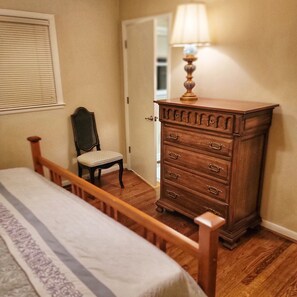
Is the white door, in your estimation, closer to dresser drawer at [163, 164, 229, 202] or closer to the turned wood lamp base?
the turned wood lamp base

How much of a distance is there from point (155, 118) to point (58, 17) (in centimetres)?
161

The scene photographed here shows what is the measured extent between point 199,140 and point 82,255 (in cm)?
145

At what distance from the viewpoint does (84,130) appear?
3.48 meters

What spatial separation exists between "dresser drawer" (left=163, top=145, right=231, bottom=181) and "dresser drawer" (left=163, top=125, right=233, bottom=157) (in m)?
0.07

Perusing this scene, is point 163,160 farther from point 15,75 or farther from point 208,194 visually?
point 15,75

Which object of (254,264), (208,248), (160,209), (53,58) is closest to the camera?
(208,248)

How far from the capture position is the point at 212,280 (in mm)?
1217

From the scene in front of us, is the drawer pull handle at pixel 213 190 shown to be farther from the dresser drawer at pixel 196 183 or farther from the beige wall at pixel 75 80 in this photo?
the beige wall at pixel 75 80

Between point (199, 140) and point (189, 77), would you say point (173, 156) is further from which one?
point (189, 77)

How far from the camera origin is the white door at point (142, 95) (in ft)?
10.5

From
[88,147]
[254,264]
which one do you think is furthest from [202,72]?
[254,264]

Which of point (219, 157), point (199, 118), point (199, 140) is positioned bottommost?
point (219, 157)

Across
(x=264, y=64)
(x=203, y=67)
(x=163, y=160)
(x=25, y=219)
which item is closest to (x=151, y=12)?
(x=203, y=67)

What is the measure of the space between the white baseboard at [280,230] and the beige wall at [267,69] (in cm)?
3
